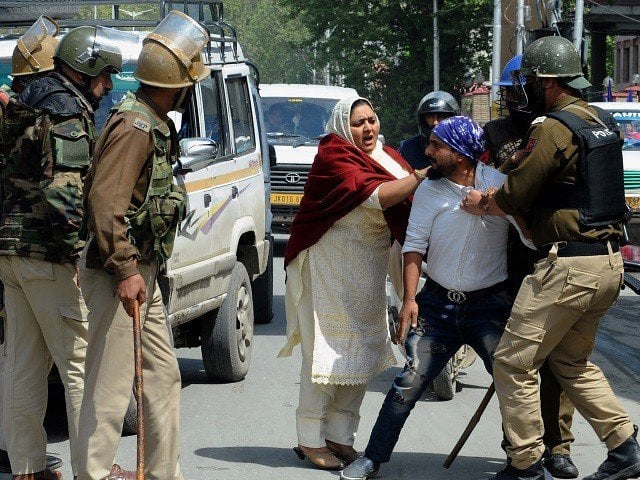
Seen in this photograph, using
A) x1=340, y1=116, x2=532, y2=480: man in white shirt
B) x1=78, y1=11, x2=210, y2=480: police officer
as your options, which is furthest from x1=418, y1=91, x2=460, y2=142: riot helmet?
x1=78, y1=11, x2=210, y2=480: police officer

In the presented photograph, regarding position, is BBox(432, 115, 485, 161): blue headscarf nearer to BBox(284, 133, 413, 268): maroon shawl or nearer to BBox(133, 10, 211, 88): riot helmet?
BBox(284, 133, 413, 268): maroon shawl

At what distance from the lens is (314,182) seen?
20.2 ft

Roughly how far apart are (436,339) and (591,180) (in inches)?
40.4

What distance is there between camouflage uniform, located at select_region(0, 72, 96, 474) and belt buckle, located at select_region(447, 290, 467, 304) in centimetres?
163

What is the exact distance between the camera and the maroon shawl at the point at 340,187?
19.6 ft

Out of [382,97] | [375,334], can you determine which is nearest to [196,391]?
[375,334]

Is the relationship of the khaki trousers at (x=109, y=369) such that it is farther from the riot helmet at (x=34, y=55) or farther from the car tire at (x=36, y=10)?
the car tire at (x=36, y=10)

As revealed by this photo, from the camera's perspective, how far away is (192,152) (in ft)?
21.7

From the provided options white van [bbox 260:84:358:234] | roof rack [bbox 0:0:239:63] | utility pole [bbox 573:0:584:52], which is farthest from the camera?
utility pole [bbox 573:0:584:52]

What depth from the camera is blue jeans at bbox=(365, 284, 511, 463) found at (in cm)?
567

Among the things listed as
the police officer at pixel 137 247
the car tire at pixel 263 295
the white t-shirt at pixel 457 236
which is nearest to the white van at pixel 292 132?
the car tire at pixel 263 295

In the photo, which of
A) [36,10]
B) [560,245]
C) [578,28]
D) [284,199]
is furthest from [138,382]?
[578,28]

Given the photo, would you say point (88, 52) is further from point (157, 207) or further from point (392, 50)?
point (392, 50)

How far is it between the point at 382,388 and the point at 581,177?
331cm
